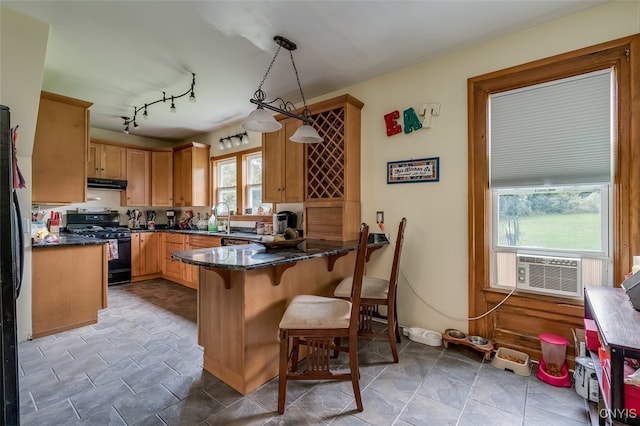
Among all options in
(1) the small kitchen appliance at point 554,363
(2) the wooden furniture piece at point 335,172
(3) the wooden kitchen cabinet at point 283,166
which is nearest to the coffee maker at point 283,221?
Answer: (3) the wooden kitchen cabinet at point 283,166

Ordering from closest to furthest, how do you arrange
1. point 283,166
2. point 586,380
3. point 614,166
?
point 586,380
point 614,166
point 283,166

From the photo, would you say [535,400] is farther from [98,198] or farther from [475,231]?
[98,198]

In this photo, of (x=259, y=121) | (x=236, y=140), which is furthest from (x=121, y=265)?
(x=259, y=121)

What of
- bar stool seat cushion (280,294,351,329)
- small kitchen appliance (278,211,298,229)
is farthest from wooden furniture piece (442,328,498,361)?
small kitchen appliance (278,211,298,229)

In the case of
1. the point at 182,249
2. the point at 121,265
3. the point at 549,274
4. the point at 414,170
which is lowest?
the point at 121,265

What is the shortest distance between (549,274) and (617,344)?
4.05 ft

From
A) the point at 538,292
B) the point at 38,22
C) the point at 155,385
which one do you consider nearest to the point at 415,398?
the point at 538,292

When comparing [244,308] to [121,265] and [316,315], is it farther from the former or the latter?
[121,265]

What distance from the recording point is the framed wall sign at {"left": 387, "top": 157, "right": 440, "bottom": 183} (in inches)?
107

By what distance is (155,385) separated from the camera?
1970mm

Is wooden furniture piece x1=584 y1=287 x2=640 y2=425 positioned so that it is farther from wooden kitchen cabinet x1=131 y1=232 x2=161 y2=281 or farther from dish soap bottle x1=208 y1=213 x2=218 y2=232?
wooden kitchen cabinet x1=131 y1=232 x2=161 y2=281

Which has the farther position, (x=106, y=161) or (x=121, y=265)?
(x=106, y=161)

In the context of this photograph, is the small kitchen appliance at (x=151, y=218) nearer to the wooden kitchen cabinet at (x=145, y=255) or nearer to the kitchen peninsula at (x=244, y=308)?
the wooden kitchen cabinet at (x=145, y=255)

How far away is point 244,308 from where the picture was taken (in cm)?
187
